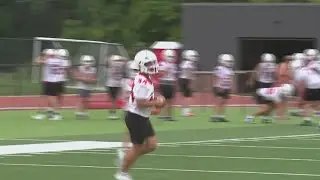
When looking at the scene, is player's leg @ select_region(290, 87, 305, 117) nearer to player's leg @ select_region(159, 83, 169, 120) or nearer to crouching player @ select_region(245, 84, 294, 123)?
crouching player @ select_region(245, 84, 294, 123)

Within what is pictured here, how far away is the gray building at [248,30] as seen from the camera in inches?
1080

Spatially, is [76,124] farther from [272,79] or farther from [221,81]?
[272,79]

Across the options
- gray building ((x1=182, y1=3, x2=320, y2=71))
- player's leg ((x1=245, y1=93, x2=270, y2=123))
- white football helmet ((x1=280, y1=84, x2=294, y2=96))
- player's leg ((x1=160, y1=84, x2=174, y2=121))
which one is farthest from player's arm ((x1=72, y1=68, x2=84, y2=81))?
gray building ((x1=182, y1=3, x2=320, y2=71))

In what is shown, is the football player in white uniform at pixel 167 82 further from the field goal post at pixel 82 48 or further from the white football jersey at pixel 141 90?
the white football jersey at pixel 141 90

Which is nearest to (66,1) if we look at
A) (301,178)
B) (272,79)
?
(272,79)

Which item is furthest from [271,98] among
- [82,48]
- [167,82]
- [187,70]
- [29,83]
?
[82,48]

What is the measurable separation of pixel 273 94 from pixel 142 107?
27.7ft

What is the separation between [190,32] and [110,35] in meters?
11.3

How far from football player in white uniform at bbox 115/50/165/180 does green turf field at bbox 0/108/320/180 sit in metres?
0.74

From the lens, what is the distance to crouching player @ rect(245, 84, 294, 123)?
1748cm

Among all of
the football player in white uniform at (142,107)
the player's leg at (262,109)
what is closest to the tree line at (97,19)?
the player's leg at (262,109)

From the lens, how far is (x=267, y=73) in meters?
19.5

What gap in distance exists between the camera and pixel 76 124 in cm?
1792

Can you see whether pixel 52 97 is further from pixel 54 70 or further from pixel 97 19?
pixel 97 19
